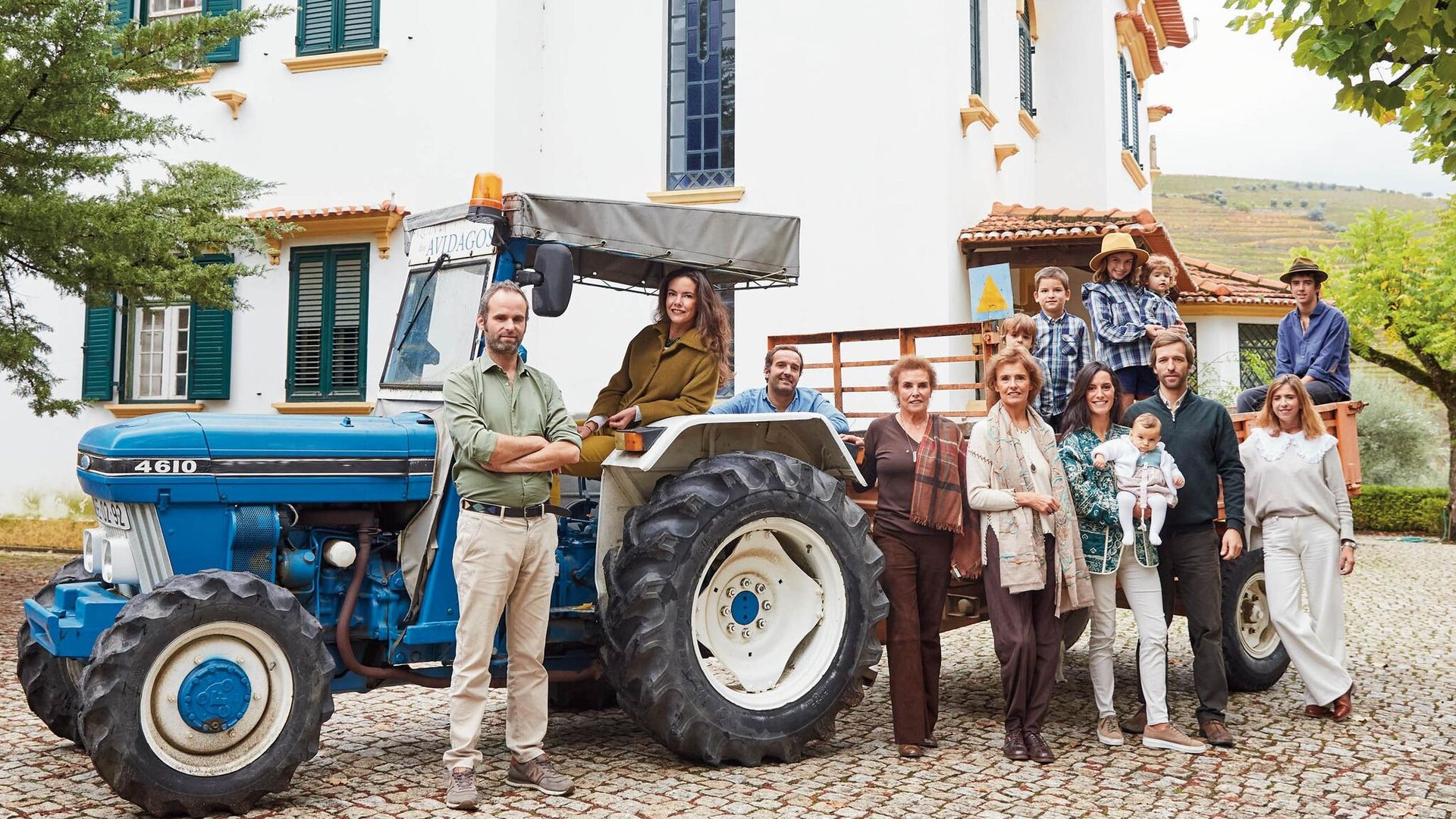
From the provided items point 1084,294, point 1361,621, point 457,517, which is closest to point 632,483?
point 457,517

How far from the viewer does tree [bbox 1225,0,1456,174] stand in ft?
14.3

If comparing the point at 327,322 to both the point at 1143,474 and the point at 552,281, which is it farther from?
the point at 1143,474

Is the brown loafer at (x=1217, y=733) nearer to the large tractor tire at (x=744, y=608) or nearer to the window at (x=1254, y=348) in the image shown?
the large tractor tire at (x=744, y=608)

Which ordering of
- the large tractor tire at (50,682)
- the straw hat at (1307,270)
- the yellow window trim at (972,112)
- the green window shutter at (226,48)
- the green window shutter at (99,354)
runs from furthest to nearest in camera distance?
the green window shutter at (99,354), the green window shutter at (226,48), the yellow window trim at (972,112), the straw hat at (1307,270), the large tractor tire at (50,682)

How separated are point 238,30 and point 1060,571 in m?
8.00

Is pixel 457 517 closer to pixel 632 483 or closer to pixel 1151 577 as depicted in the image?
pixel 632 483

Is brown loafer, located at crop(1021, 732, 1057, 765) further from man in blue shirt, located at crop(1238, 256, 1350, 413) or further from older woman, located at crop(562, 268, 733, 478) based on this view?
man in blue shirt, located at crop(1238, 256, 1350, 413)

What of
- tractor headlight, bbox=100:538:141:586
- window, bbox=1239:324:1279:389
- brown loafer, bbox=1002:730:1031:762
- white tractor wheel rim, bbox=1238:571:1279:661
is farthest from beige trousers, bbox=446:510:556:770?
window, bbox=1239:324:1279:389

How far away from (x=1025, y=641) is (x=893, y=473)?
953mm

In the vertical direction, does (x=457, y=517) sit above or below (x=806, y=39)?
below

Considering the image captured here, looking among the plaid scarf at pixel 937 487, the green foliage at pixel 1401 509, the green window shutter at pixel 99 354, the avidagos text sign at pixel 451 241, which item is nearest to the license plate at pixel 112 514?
the avidagos text sign at pixel 451 241

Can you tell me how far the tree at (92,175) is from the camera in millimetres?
8820

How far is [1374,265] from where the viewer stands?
20438 mm

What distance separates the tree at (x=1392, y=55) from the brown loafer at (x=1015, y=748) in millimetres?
2985
